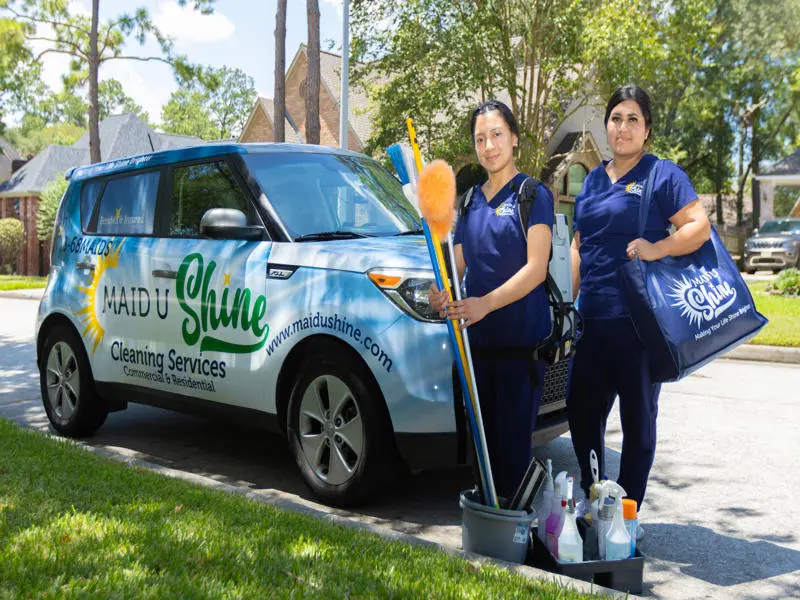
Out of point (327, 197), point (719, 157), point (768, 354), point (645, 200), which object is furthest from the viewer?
point (719, 157)

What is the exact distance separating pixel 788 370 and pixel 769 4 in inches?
1489

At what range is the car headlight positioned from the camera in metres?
4.64

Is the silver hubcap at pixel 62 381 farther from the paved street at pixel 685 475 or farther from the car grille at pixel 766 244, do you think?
the car grille at pixel 766 244

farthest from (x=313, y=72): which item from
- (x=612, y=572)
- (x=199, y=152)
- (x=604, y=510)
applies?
(x=612, y=572)

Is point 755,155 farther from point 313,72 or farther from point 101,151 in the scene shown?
point 313,72

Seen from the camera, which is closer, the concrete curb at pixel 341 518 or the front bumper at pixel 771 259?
the concrete curb at pixel 341 518

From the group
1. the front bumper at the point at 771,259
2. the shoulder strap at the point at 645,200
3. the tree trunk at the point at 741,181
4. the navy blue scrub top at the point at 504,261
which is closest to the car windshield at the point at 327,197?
the navy blue scrub top at the point at 504,261

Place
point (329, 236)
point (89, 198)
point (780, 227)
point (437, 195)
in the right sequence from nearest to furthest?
point (437, 195), point (329, 236), point (89, 198), point (780, 227)

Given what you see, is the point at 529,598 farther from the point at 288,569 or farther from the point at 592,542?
the point at 288,569

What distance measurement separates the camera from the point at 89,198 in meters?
7.08

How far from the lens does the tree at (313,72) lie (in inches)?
738

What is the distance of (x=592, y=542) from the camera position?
12.5ft

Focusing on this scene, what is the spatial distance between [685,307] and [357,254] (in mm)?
1821

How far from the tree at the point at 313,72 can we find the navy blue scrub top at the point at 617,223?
15.0m
